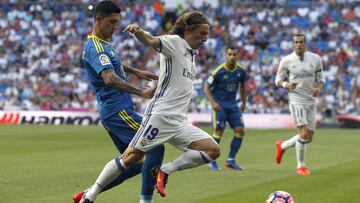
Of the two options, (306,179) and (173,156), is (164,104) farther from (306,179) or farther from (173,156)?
(173,156)

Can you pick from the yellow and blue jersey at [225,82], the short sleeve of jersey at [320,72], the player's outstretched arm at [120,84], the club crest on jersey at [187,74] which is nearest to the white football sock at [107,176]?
the player's outstretched arm at [120,84]

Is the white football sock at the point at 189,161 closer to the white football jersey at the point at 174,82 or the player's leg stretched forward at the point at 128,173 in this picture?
the player's leg stretched forward at the point at 128,173

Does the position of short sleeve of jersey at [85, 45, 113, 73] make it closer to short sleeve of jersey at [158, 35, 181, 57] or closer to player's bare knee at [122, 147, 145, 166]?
short sleeve of jersey at [158, 35, 181, 57]

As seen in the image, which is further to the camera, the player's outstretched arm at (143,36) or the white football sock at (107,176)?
the white football sock at (107,176)

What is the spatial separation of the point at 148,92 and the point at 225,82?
8333mm

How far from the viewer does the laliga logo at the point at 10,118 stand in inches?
1469

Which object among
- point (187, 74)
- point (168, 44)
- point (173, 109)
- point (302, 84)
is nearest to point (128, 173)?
point (173, 109)

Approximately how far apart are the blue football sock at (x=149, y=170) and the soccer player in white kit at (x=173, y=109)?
0.10 meters

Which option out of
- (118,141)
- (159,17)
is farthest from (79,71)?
(118,141)

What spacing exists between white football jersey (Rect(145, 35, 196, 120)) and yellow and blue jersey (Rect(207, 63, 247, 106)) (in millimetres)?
7871

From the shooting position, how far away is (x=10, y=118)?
37.4 metres

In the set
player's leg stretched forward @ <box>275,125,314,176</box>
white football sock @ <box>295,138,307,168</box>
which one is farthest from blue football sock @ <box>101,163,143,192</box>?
white football sock @ <box>295,138,307,168</box>

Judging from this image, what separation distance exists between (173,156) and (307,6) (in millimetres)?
24912

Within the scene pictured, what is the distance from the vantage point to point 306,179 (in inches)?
553
